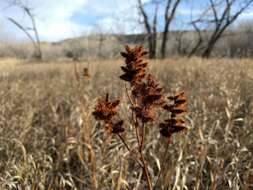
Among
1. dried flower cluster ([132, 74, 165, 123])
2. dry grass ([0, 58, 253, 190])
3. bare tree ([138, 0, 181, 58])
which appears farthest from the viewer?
bare tree ([138, 0, 181, 58])

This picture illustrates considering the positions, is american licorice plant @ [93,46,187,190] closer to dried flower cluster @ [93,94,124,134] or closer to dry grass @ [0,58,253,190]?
dried flower cluster @ [93,94,124,134]

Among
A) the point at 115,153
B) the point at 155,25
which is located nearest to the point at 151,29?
the point at 155,25

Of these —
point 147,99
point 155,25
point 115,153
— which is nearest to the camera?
point 147,99

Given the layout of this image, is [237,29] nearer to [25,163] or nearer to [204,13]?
[204,13]

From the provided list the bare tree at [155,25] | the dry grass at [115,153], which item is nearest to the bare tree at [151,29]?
the bare tree at [155,25]

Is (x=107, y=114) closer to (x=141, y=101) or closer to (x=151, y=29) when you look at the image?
(x=141, y=101)

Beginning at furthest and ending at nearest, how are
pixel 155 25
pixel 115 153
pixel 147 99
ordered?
pixel 155 25
pixel 115 153
pixel 147 99

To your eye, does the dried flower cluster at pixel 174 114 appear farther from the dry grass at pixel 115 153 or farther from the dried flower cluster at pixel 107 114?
the dry grass at pixel 115 153

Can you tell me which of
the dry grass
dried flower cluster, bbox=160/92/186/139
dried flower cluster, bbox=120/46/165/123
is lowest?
the dry grass

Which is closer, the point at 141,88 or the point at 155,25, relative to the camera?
the point at 141,88

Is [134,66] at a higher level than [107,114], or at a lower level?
higher

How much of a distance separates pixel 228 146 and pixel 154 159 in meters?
0.66

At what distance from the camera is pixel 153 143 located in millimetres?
2717

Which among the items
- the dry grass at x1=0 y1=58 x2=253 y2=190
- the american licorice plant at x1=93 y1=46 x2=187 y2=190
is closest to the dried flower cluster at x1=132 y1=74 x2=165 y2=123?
the american licorice plant at x1=93 y1=46 x2=187 y2=190
